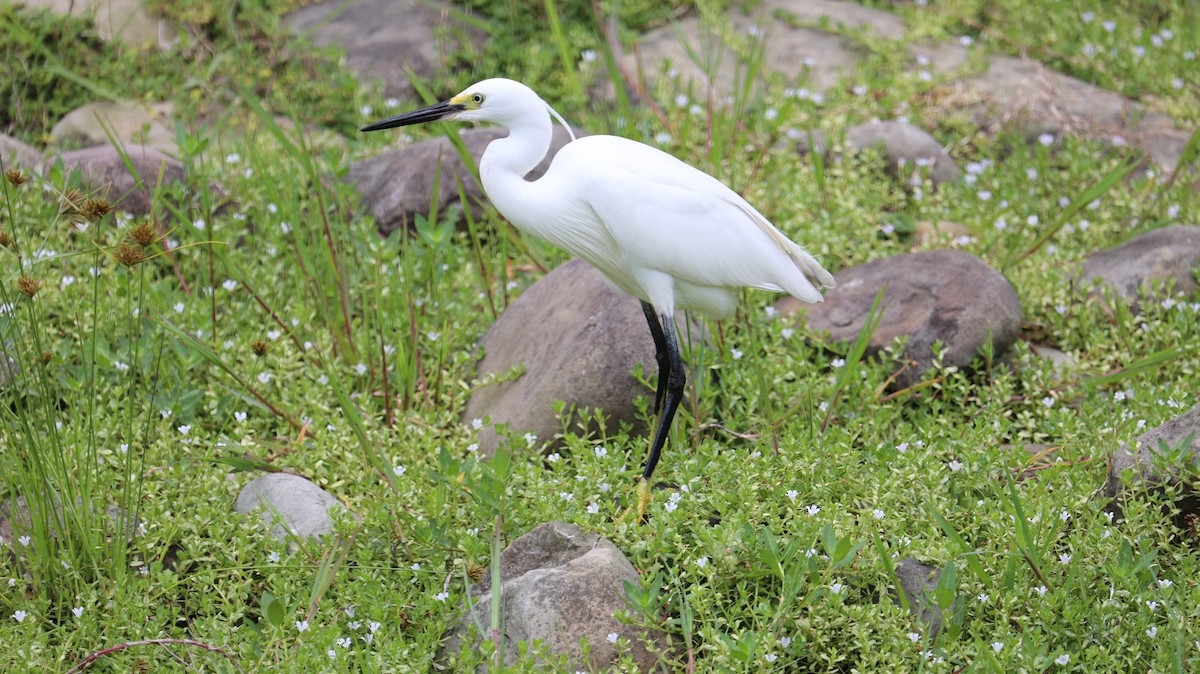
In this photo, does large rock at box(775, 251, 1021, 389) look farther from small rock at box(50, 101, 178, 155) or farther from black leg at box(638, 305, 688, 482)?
small rock at box(50, 101, 178, 155)

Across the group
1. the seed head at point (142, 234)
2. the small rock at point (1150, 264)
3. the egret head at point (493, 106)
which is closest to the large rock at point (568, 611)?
the seed head at point (142, 234)

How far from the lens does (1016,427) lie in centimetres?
343

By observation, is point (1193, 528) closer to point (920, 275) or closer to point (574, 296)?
point (920, 275)

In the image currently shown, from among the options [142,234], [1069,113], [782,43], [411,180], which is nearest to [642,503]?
[142,234]

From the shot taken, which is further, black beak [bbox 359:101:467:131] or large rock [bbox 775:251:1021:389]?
large rock [bbox 775:251:1021:389]

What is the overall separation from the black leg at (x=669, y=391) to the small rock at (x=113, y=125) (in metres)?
2.78

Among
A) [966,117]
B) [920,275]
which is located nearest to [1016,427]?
[920,275]

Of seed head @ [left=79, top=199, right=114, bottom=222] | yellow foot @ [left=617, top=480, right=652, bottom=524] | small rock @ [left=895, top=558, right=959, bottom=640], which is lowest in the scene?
small rock @ [left=895, top=558, right=959, bottom=640]

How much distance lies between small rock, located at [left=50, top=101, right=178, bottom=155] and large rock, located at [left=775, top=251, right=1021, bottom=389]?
303 centimetres

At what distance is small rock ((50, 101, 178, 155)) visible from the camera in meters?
4.87

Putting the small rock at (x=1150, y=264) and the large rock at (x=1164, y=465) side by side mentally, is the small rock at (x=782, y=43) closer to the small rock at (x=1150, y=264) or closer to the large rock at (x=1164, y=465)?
the small rock at (x=1150, y=264)

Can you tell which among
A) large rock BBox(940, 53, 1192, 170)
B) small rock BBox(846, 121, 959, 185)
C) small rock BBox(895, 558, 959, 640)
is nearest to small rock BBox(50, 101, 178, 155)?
small rock BBox(846, 121, 959, 185)

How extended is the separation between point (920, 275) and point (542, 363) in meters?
1.41

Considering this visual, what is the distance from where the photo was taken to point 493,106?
2957 mm
